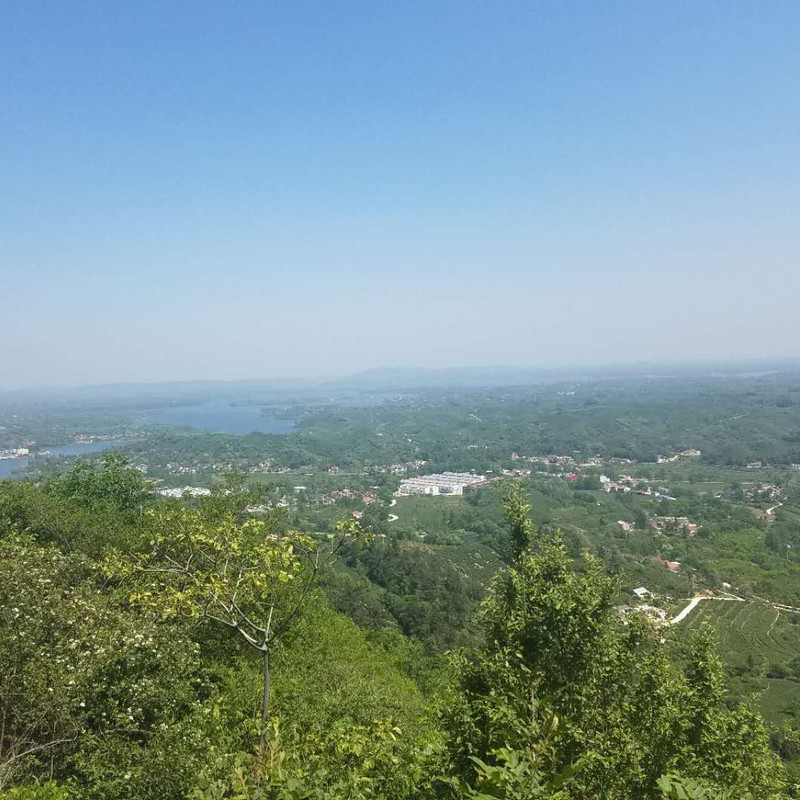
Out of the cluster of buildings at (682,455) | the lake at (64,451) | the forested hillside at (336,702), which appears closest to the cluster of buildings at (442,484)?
the cluster of buildings at (682,455)

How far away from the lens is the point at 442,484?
253 ft

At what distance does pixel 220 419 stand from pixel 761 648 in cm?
13085

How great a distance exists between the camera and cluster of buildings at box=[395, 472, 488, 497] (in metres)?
73.5

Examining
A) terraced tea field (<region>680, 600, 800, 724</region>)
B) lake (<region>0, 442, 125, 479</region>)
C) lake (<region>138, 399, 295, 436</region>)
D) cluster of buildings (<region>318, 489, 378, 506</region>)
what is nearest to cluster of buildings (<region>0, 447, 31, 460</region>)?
lake (<region>0, 442, 125, 479</region>)

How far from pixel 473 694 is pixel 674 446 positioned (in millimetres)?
100398

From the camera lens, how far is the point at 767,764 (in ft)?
17.1

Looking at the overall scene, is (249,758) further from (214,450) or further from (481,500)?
(214,450)

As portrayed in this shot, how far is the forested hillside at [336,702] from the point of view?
3.93 metres

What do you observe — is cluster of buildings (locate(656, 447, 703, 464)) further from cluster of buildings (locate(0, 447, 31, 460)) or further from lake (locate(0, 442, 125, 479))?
cluster of buildings (locate(0, 447, 31, 460))

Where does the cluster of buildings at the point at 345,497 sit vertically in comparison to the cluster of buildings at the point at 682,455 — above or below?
above

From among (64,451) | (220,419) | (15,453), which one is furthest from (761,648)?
(220,419)

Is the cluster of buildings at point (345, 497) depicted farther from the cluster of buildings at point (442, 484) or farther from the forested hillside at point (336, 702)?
the forested hillside at point (336, 702)

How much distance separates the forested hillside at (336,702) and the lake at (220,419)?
104886mm

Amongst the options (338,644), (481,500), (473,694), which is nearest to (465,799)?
(473,694)
